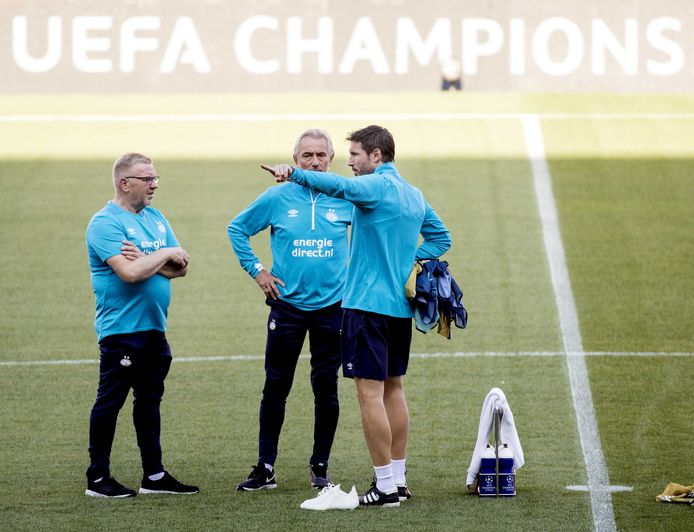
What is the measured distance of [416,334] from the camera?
12.3 m

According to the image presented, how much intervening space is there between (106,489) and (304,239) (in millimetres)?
1828

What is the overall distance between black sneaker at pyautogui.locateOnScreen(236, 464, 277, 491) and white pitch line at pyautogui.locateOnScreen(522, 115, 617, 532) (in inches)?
72.5

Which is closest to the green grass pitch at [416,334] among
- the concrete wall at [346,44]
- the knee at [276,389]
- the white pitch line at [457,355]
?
the white pitch line at [457,355]

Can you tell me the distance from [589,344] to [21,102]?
1181 cm

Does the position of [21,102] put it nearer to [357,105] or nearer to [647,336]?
[357,105]

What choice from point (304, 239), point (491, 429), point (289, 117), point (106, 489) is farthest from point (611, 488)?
point (289, 117)

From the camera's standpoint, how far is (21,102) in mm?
20578

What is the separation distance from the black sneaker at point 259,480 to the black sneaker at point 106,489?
2.20ft

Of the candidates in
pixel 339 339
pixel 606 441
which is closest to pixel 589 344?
pixel 606 441

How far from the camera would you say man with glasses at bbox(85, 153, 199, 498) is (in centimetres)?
748

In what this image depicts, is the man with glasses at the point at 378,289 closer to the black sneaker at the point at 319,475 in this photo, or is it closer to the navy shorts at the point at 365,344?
the navy shorts at the point at 365,344

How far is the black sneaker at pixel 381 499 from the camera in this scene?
23.9ft

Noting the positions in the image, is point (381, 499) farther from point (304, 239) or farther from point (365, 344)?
point (304, 239)

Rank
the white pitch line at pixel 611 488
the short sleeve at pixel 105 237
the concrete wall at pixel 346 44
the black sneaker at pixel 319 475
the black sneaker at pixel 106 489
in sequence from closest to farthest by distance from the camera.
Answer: the short sleeve at pixel 105 237
the black sneaker at pixel 106 489
the white pitch line at pixel 611 488
the black sneaker at pixel 319 475
the concrete wall at pixel 346 44
